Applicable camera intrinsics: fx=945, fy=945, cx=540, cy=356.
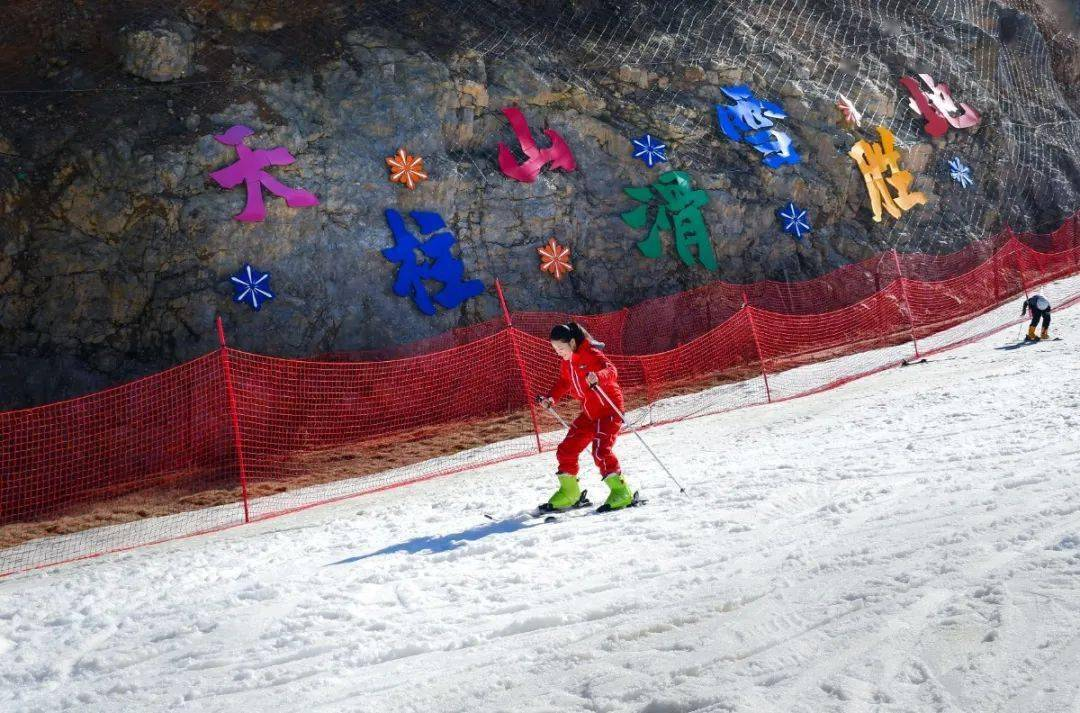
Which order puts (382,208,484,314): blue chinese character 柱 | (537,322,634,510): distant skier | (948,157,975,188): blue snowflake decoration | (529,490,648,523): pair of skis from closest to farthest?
(529,490,648,523): pair of skis < (537,322,634,510): distant skier < (382,208,484,314): blue chinese character 柱 < (948,157,975,188): blue snowflake decoration

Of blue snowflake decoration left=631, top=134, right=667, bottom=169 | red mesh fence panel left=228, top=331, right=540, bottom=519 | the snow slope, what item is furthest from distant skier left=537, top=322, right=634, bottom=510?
blue snowflake decoration left=631, top=134, right=667, bottom=169

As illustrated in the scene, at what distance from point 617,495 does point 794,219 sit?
1327 centimetres

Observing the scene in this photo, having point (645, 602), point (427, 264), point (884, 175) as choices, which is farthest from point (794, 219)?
point (645, 602)

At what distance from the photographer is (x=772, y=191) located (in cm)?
1891

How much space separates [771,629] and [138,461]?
996 cm

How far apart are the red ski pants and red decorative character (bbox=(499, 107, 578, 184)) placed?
10340 mm

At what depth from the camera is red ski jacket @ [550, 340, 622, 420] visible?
23.5ft

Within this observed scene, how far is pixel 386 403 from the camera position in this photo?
1343 centimetres

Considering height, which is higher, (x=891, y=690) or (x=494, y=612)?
(x=494, y=612)

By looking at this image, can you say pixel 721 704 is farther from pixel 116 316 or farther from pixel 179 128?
pixel 179 128

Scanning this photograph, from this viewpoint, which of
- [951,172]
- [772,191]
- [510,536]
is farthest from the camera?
[951,172]

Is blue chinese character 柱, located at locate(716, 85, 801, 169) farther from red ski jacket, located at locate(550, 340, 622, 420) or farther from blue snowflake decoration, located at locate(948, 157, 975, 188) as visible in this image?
red ski jacket, located at locate(550, 340, 622, 420)

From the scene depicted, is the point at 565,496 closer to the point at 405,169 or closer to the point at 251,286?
the point at 251,286

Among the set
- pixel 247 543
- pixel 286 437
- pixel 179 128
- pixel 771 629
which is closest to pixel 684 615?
pixel 771 629
